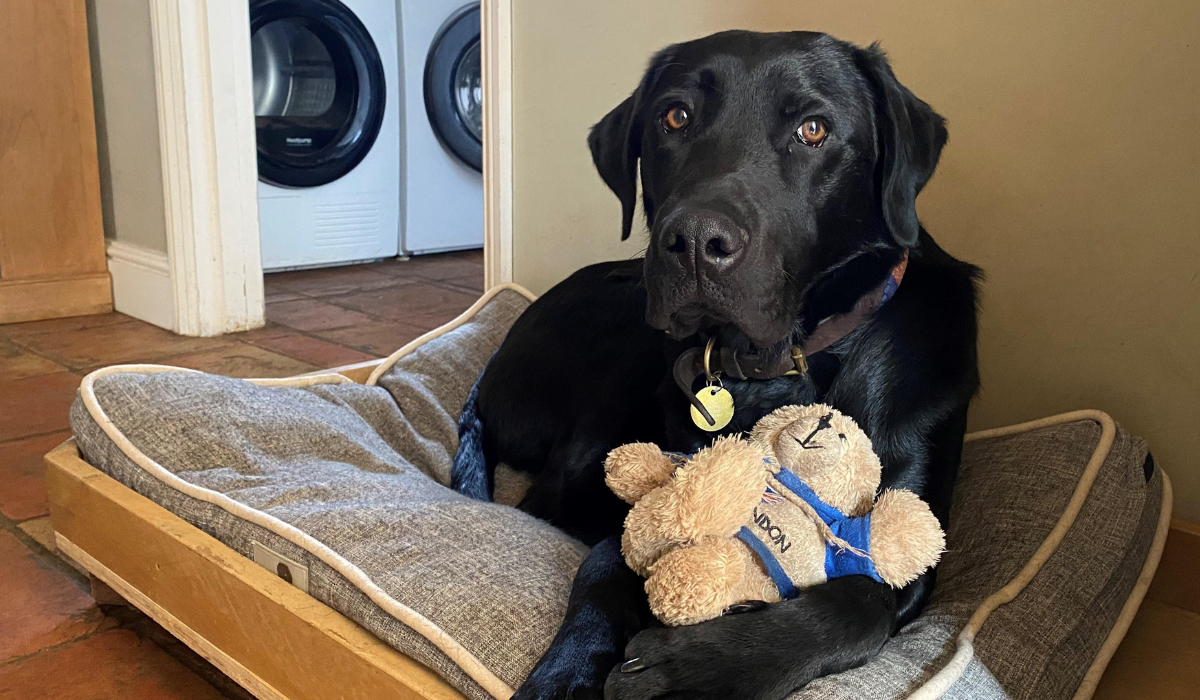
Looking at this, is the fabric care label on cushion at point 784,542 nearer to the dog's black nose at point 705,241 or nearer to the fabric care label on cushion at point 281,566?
the dog's black nose at point 705,241

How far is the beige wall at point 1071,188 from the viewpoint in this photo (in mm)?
1530

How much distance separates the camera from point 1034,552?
127 cm

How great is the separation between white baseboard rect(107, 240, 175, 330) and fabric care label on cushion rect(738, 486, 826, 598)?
2.78 meters

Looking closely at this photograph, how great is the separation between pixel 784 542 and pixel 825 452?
0.10 m

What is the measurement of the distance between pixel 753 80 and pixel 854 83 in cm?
14

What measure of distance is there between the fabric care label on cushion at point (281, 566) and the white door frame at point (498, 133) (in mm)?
1558

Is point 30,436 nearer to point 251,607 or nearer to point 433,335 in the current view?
point 433,335

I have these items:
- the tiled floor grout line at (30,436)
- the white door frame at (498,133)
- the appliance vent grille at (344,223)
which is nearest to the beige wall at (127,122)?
the appliance vent grille at (344,223)

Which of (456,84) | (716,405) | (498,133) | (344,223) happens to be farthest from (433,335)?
(456,84)

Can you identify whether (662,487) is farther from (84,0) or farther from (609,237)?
(84,0)

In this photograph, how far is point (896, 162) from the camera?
116 cm

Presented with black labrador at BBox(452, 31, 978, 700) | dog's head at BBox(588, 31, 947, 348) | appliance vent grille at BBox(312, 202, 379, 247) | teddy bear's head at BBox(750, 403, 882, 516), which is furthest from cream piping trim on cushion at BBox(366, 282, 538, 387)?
appliance vent grille at BBox(312, 202, 379, 247)

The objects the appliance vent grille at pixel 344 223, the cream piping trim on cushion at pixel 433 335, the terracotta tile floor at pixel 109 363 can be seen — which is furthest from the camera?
the appliance vent grille at pixel 344 223

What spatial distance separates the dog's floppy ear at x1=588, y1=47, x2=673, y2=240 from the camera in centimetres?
138
